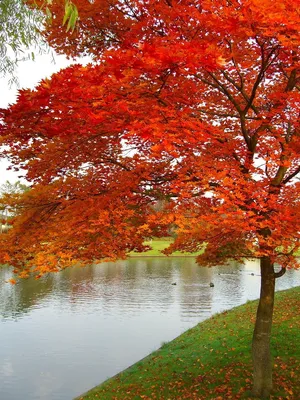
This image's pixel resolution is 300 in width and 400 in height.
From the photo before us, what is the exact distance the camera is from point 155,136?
21.7ft

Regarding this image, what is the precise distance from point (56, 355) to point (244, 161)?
13711 millimetres

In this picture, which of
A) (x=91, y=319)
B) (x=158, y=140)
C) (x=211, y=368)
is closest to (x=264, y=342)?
(x=211, y=368)

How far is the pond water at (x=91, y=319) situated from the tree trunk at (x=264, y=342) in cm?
755

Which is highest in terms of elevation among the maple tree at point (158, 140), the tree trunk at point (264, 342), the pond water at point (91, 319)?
the maple tree at point (158, 140)

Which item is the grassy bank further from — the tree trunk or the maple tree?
the maple tree

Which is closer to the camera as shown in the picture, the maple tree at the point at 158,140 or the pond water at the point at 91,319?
the maple tree at the point at 158,140

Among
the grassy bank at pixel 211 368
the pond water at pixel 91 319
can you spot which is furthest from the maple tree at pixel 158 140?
the pond water at pixel 91 319

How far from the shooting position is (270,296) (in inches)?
372

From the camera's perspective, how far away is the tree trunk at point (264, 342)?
9125mm

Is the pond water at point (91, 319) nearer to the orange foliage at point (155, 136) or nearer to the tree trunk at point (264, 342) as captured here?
the tree trunk at point (264, 342)

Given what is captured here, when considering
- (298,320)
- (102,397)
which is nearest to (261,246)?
(102,397)

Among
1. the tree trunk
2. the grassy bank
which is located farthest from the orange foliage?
the grassy bank

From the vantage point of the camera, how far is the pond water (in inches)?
616

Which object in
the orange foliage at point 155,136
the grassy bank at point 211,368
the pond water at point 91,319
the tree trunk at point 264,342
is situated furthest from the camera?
the pond water at point 91,319
